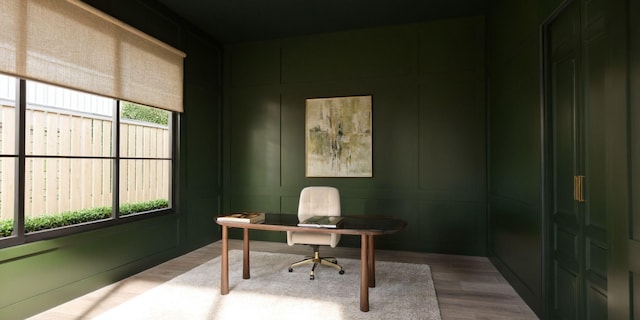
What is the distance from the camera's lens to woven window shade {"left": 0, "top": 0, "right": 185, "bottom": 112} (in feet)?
8.89

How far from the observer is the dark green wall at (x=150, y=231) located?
2801mm

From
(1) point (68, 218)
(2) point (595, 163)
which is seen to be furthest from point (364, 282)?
(1) point (68, 218)

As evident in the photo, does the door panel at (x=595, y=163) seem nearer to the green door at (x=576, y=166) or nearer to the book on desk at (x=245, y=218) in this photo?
the green door at (x=576, y=166)

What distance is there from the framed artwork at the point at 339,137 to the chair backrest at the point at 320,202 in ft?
Result: 3.87

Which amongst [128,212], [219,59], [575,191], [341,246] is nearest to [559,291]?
[575,191]

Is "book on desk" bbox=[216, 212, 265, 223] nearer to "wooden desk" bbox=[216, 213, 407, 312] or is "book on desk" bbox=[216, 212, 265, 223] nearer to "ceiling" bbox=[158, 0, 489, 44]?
"wooden desk" bbox=[216, 213, 407, 312]

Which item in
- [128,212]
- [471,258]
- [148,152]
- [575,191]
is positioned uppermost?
[148,152]

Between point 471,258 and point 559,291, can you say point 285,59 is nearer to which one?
point 471,258

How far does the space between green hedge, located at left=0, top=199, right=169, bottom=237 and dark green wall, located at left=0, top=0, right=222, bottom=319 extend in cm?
21

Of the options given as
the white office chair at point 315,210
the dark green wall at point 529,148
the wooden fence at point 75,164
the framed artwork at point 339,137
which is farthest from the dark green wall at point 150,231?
the dark green wall at point 529,148

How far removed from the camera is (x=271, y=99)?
550 centimetres

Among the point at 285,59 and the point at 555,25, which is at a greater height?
the point at 285,59

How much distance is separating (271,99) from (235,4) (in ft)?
5.19

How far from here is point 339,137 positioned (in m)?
5.10
